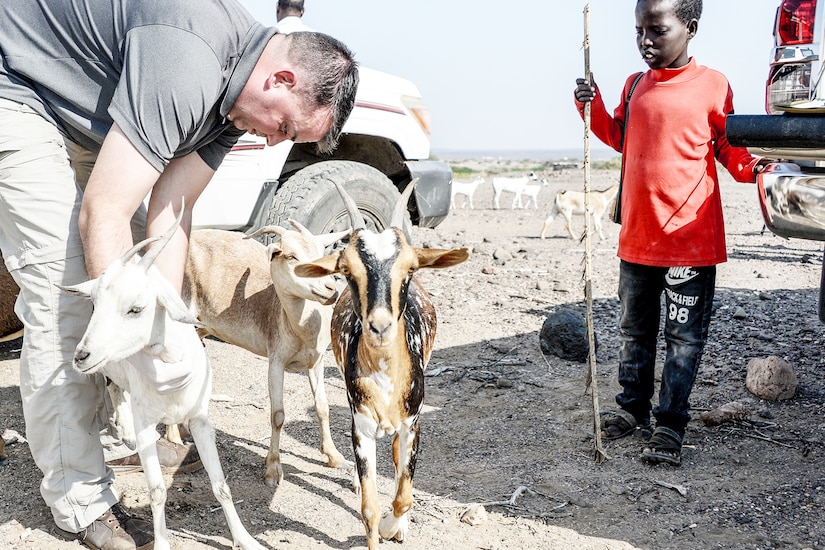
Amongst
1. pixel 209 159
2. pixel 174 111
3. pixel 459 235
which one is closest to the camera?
pixel 174 111

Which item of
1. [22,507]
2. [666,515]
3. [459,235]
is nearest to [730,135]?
[666,515]

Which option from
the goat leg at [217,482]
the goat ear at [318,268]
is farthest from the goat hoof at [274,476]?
the goat ear at [318,268]

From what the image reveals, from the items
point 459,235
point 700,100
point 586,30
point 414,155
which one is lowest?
point 459,235

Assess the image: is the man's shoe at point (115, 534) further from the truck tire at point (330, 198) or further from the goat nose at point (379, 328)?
the truck tire at point (330, 198)

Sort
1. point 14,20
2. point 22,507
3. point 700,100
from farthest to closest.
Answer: point 700,100 → point 22,507 → point 14,20

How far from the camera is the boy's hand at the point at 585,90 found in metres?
4.60

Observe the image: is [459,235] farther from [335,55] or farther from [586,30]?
[335,55]

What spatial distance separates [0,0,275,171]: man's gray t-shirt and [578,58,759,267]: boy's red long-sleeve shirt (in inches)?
90.2

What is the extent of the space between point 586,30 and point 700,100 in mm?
849

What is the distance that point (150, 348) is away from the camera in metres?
3.32

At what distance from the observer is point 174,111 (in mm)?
2934

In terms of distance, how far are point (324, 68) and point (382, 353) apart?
1.26m

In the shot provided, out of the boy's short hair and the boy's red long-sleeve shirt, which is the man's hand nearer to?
the boy's red long-sleeve shirt

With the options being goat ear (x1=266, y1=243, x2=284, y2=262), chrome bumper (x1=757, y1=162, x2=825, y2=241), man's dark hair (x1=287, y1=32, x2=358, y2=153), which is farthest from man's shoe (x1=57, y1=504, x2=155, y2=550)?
chrome bumper (x1=757, y1=162, x2=825, y2=241)
